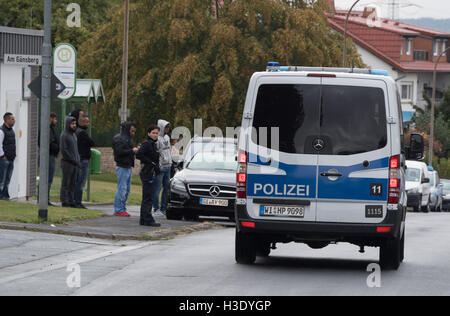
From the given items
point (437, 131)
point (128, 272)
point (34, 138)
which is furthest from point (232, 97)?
point (437, 131)

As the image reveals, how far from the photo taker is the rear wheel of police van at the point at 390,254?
43.7 ft

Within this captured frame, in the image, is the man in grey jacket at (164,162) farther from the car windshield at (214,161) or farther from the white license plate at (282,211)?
the white license plate at (282,211)

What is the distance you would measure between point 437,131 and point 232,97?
39.2m

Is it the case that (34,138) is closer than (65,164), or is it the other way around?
(65,164)

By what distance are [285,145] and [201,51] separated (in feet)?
110

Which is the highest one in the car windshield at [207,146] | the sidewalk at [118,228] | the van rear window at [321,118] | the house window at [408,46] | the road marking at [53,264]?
the house window at [408,46]

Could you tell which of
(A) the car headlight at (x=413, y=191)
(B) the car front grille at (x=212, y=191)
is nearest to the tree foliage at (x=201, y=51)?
(A) the car headlight at (x=413, y=191)

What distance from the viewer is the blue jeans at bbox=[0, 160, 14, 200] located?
901 inches

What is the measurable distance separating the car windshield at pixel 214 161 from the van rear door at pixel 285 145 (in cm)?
1045

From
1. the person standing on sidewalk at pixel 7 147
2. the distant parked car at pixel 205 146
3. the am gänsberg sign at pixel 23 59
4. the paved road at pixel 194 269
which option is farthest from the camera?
the distant parked car at pixel 205 146

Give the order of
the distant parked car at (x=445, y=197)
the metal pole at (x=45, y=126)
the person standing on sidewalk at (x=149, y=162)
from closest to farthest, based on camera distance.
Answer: the metal pole at (x=45, y=126) < the person standing on sidewalk at (x=149, y=162) < the distant parked car at (x=445, y=197)

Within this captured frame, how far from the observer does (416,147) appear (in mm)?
14453

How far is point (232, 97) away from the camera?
145 ft

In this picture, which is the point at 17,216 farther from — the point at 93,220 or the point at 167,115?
the point at 167,115
